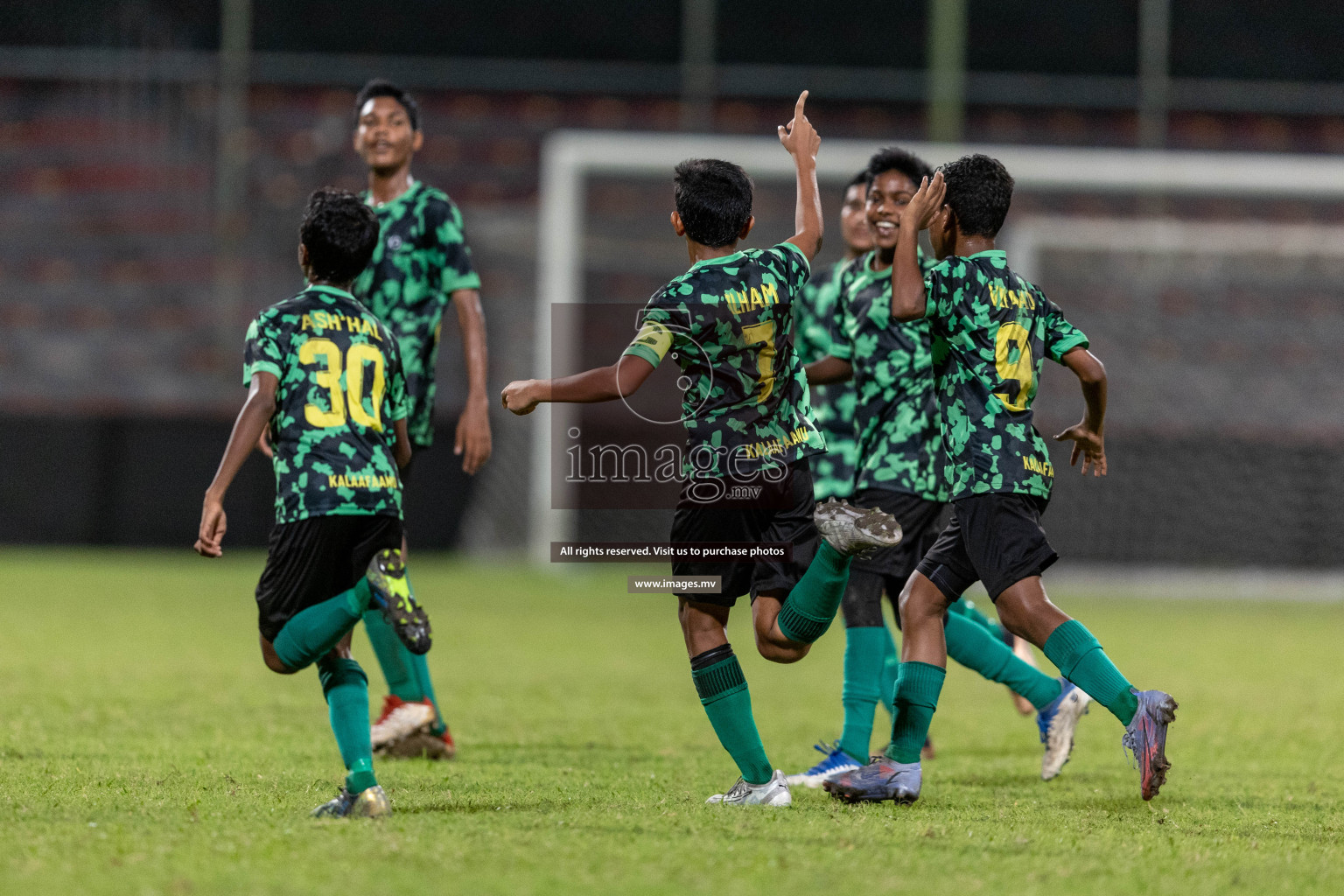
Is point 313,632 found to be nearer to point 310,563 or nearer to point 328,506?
point 310,563

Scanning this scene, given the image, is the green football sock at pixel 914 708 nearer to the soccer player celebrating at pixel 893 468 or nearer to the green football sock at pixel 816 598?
the green football sock at pixel 816 598

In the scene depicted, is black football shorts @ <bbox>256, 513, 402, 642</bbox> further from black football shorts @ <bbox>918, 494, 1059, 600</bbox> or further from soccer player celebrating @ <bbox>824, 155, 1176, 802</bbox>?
black football shorts @ <bbox>918, 494, 1059, 600</bbox>

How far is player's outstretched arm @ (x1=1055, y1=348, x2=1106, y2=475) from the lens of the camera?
161 inches

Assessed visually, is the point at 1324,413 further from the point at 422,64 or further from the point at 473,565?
the point at 422,64

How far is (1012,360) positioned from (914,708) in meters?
0.96

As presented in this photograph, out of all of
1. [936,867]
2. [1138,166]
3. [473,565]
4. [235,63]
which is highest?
[235,63]

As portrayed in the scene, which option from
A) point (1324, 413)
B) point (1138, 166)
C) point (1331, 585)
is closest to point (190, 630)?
point (1138, 166)

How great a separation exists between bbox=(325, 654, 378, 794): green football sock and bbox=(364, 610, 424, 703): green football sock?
1204mm

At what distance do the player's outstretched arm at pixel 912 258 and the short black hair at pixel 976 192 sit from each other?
0.18m

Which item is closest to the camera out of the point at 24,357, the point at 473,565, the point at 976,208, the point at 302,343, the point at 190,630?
the point at 302,343

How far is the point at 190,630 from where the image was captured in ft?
29.0

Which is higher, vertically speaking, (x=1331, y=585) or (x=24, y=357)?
(x=24, y=357)

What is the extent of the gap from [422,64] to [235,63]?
2.18m

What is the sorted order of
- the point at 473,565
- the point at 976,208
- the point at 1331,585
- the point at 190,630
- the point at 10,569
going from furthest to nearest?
the point at 473,565
the point at 1331,585
the point at 10,569
the point at 190,630
the point at 976,208
